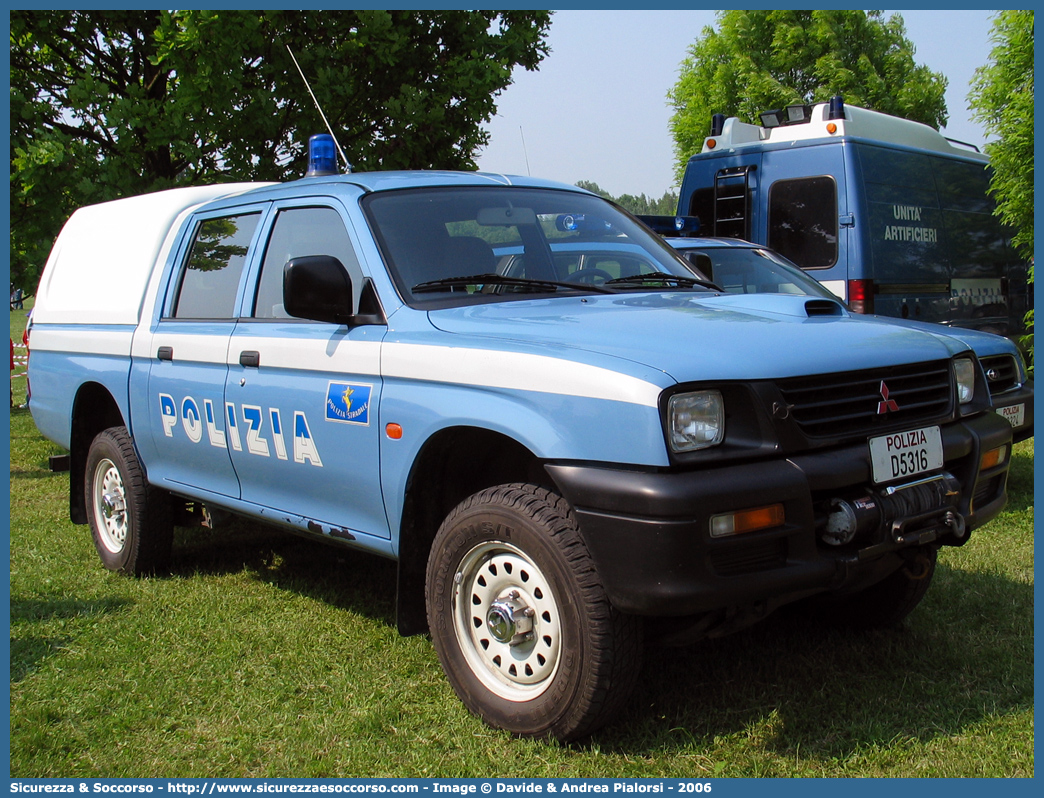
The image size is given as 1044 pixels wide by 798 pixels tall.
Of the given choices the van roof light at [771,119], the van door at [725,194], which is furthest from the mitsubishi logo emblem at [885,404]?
the van roof light at [771,119]

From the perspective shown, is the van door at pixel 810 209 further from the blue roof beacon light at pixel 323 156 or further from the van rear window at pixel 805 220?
the blue roof beacon light at pixel 323 156

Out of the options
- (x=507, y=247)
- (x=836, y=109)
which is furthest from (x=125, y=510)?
(x=836, y=109)

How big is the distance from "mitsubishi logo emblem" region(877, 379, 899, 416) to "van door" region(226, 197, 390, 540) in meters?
1.78

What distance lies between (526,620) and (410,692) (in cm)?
78

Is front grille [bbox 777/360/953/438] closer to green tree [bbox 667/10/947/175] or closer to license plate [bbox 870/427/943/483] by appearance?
license plate [bbox 870/427/943/483]

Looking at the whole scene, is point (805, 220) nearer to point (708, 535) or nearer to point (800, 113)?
point (800, 113)

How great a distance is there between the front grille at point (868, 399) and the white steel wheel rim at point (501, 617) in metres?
0.99

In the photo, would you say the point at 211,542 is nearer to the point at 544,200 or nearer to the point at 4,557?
the point at 4,557

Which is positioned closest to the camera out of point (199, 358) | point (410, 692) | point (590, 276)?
point (410, 692)

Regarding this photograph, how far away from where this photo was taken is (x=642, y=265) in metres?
4.47

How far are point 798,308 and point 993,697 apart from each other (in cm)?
159

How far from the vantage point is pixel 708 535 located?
283cm

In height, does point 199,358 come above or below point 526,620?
above

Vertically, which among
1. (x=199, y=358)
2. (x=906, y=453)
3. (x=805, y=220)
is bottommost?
(x=906, y=453)
